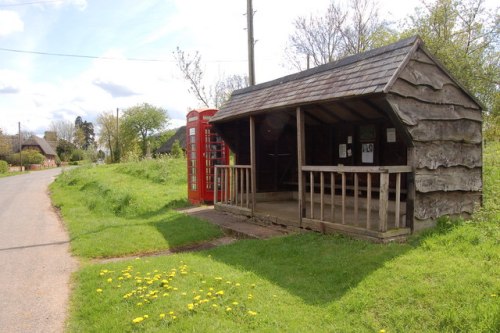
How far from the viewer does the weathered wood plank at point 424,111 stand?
6.12m

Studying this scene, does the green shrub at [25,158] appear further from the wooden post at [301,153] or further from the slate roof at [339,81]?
the wooden post at [301,153]

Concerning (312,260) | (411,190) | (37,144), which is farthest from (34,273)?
(37,144)

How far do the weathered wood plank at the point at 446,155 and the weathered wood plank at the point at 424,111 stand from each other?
44 centimetres

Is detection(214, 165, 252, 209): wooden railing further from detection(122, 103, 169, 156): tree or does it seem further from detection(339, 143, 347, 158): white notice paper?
detection(122, 103, 169, 156): tree

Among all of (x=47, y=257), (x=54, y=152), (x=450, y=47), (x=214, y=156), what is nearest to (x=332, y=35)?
(x=450, y=47)

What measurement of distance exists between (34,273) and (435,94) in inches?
293

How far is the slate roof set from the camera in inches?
244

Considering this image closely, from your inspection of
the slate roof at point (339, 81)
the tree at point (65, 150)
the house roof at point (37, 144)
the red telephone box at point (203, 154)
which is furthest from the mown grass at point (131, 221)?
the tree at point (65, 150)

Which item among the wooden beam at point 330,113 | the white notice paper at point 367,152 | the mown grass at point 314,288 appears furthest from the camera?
the wooden beam at point 330,113

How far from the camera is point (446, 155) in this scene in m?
6.79

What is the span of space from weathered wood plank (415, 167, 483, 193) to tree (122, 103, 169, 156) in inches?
2444

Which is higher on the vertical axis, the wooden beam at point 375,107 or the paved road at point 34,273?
the wooden beam at point 375,107

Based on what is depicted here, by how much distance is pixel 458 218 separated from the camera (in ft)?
23.1

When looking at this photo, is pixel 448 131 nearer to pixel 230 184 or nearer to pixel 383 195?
pixel 383 195
